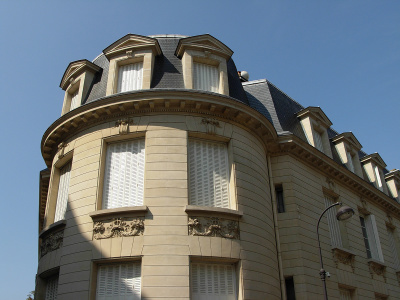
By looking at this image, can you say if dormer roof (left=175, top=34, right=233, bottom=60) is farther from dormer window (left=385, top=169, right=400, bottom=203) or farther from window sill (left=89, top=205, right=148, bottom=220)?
dormer window (left=385, top=169, right=400, bottom=203)

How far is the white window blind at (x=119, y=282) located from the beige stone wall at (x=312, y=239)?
5.82 metres

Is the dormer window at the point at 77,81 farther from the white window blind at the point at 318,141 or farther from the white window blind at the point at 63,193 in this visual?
the white window blind at the point at 318,141

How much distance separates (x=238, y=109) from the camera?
14.2 meters

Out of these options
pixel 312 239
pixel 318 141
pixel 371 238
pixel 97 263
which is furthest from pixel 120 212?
pixel 371 238

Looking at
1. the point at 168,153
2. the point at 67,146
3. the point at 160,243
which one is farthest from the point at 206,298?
the point at 67,146

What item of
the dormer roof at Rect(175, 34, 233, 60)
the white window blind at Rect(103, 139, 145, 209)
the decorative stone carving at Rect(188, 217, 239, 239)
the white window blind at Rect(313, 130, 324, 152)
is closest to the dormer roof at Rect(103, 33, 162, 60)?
the dormer roof at Rect(175, 34, 233, 60)

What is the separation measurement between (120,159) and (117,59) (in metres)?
4.19

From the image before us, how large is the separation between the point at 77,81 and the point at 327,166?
11.4 metres

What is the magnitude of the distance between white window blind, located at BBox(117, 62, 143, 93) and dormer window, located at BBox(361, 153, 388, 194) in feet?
49.6

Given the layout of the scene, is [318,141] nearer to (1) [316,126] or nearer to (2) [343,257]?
(1) [316,126]

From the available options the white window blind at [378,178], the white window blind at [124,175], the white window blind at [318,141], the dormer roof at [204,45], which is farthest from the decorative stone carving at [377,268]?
the white window blind at [124,175]

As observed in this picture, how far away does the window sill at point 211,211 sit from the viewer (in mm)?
12172

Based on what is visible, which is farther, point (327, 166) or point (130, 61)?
point (327, 166)

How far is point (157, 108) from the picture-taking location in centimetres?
1370
